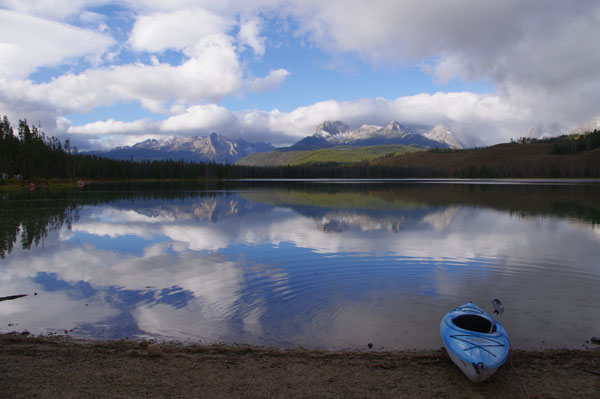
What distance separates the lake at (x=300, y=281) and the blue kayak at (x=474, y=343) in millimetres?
1188

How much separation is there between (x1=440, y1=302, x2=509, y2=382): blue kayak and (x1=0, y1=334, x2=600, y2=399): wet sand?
45cm

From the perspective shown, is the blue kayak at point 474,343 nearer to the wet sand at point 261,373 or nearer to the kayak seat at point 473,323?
the kayak seat at point 473,323

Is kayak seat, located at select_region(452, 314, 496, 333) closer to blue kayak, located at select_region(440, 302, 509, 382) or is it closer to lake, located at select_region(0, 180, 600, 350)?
blue kayak, located at select_region(440, 302, 509, 382)

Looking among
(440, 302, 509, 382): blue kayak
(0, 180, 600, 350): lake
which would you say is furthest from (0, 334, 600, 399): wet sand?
(0, 180, 600, 350): lake

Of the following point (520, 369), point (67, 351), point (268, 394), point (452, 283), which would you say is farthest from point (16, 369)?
point (452, 283)

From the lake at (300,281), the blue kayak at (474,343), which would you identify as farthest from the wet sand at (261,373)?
the lake at (300,281)

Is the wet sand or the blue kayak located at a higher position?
the blue kayak

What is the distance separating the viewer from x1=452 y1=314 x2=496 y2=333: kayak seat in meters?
11.5

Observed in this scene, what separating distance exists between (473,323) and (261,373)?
22.1 feet

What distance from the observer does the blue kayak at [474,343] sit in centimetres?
959

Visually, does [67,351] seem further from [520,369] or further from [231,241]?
[231,241]

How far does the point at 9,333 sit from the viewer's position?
41.3 ft

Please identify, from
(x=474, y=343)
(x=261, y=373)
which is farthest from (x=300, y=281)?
(x=474, y=343)

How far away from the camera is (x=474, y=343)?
10.3 m
